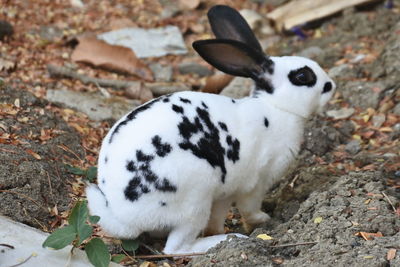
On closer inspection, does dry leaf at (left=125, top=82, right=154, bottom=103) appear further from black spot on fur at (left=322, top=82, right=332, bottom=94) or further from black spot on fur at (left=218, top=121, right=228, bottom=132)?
black spot on fur at (left=218, top=121, right=228, bottom=132)

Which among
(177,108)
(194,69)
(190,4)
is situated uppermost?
(177,108)

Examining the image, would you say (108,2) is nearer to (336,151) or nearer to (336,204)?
→ (336,151)

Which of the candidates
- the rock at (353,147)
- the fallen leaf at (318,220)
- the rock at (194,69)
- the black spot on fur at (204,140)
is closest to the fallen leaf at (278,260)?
the fallen leaf at (318,220)

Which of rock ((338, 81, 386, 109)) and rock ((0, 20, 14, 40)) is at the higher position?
rock ((0, 20, 14, 40))

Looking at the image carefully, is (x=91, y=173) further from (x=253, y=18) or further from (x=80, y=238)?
(x=253, y=18)

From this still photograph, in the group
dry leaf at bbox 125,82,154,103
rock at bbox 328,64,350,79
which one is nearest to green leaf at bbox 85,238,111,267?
dry leaf at bbox 125,82,154,103

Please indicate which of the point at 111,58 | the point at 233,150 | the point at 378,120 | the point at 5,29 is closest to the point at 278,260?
Answer: the point at 233,150
